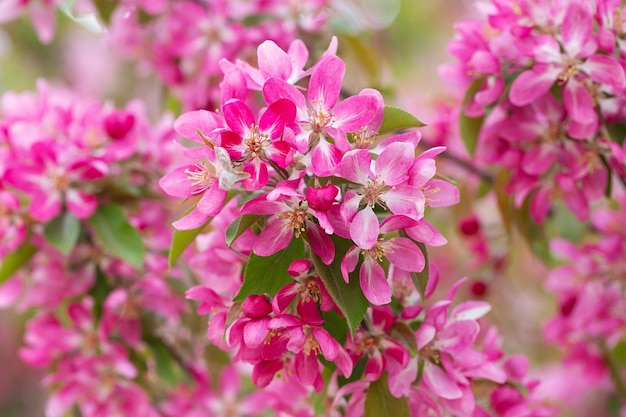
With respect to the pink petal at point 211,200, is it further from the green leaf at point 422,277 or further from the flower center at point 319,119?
the green leaf at point 422,277

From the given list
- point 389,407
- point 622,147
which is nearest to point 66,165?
point 389,407

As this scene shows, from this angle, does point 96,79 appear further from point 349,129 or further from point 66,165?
point 349,129

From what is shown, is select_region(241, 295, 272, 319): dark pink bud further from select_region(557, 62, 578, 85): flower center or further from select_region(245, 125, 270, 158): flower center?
select_region(557, 62, 578, 85): flower center

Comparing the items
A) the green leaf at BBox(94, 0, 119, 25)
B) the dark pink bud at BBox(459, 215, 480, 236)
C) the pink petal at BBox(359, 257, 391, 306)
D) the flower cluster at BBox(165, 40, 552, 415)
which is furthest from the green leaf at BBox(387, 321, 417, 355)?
the green leaf at BBox(94, 0, 119, 25)

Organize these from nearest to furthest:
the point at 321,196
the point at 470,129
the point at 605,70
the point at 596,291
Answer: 1. the point at 321,196
2. the point at 605,70
3. the point at 470,129
4. the point at 596,291

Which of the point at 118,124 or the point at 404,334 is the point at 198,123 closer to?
the point at 404,334

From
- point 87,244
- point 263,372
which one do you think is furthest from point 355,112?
point 87,244
